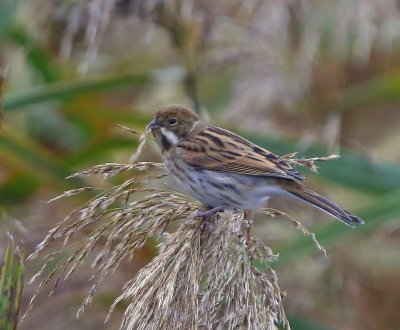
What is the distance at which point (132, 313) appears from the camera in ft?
7.05

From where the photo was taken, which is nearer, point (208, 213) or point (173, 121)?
point (208, 213)

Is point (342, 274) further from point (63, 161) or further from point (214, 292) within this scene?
point (214, 292)

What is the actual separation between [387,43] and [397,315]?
5.37 feet

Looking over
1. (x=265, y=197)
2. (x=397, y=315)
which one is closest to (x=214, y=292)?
(x=265, y=197)

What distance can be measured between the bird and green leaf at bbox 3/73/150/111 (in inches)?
23.2

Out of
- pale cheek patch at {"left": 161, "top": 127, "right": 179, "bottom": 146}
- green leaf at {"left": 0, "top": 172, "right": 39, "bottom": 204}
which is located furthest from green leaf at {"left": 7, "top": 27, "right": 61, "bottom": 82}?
pale cheek patch at {"left": 161, "top": 127, "right": 179, "bottom": 146}

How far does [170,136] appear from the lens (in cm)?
304

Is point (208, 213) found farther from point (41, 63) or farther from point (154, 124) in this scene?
point (41, 63)

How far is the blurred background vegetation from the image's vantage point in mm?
3566

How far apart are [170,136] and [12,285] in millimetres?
1171

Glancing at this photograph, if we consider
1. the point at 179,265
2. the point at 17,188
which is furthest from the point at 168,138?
the point at 17,188

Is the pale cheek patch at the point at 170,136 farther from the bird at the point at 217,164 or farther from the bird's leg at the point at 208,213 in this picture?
the bird's leg at the point at 208,213

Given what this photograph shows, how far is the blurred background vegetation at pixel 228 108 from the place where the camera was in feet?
11.7

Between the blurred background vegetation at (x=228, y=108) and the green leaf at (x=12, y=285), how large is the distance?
1.24 meters
